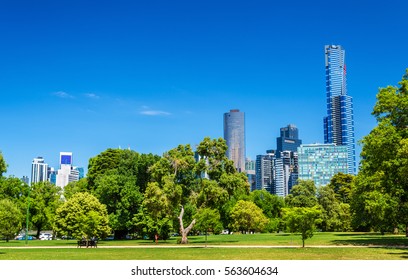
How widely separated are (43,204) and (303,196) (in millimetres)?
45394

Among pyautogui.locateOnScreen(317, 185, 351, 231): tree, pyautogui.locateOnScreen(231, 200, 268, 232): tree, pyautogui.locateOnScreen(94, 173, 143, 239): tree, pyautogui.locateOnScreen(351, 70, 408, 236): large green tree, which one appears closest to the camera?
pyautogui.locateOnScreen(351, 70, 408, 236): large green tree

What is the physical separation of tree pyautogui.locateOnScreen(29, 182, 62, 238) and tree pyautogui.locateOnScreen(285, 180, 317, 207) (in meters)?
41.9

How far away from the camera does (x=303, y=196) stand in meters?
83.6

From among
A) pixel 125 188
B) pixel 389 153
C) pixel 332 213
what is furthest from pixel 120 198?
pixel 332 213

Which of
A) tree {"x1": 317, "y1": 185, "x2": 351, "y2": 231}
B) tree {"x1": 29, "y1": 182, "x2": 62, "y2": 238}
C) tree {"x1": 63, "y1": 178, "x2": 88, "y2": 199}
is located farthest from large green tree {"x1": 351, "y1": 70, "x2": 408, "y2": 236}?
tree {"x1": 29, "y1": 182, "x2": 62, "y2": 238}

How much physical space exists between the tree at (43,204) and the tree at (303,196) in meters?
41.9

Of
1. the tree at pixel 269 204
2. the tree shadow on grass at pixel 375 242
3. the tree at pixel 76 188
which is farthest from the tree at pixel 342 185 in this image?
the tree shadow on grass at pixel 375 242

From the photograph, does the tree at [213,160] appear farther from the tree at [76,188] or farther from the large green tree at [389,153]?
the tree at [76,188]

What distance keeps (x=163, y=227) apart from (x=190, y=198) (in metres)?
→ 9.06

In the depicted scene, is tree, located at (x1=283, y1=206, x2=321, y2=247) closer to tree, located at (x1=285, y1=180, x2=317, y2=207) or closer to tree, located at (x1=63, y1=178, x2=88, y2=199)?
tree, located at (x1=63, y1=178, x2=88, y2=199)

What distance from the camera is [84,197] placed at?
51531 millimetres

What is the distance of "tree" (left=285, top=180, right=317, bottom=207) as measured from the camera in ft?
271
